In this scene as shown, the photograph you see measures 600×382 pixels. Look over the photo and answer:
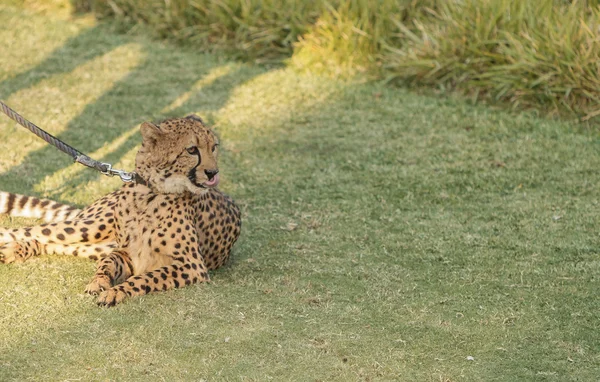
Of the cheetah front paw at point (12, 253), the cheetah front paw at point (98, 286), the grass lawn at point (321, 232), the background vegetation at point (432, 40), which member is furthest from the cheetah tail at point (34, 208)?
the background vegetation at point (432, 40)

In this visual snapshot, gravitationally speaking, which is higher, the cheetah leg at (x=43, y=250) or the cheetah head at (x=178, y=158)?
the cheetah head at (x=178, y=158)

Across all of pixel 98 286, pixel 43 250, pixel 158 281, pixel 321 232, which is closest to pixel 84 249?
pixel 43 250

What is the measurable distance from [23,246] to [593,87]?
480 centimetres

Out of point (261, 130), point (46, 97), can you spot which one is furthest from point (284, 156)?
point (46, 97)

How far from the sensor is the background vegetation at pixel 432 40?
8.37 meters

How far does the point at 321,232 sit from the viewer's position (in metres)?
6.36

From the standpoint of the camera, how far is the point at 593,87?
815cm

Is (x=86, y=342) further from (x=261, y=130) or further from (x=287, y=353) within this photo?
(x=261, y=130)

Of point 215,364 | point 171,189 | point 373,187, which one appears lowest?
point 373,187

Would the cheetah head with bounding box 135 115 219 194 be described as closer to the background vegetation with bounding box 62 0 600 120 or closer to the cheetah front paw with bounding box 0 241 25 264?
the cheetah front paw with bounding box 0 241 25 264

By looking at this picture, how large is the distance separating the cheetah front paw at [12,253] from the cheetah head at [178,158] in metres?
0.88

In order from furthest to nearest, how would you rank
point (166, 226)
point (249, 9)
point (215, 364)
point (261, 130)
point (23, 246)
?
1. point (249, 9)
2. point (261, 130)
3. point (23, 246)
4. point (166, 226)
5. point (215, 364)

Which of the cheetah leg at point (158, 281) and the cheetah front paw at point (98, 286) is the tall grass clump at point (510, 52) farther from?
the cheetah front paw at point (98, 286)

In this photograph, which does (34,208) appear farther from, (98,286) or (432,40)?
(432,40)
